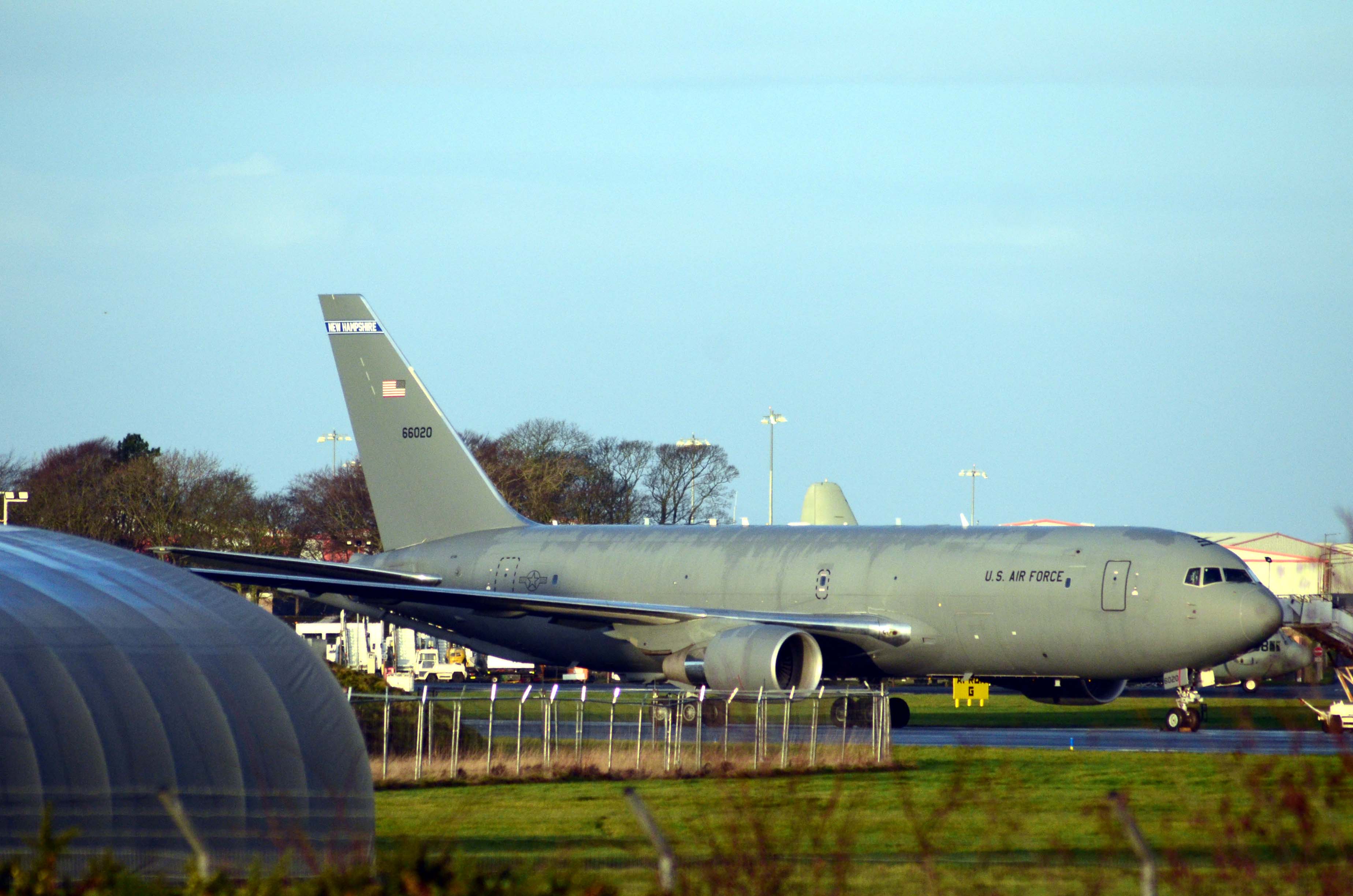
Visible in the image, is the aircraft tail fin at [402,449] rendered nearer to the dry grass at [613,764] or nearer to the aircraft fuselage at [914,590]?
the aircraft fuselage at [914,590]

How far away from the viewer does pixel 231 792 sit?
1379 centimetres

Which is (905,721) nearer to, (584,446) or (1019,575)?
(1019,575)

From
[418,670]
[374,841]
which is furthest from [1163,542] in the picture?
[418,670]

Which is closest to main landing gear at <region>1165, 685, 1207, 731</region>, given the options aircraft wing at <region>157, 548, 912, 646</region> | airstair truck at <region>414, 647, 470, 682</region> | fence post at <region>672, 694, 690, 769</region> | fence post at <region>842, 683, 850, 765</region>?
aircraft wing at <region>157, 548, 912, 646</region>

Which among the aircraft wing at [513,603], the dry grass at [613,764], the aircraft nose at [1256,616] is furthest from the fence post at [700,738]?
the aircraft nose at [1256,616]

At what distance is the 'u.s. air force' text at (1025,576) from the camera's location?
3253 centimetres

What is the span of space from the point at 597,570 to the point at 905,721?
8.28 meters

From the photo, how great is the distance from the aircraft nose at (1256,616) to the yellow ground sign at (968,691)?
781cm

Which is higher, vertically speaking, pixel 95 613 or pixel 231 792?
pixel 95 613

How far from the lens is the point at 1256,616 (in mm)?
30984

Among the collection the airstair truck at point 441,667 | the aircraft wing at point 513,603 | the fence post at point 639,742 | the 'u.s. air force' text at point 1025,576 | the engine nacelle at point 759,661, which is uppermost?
the 'u.s. air force' text at point 1025,576

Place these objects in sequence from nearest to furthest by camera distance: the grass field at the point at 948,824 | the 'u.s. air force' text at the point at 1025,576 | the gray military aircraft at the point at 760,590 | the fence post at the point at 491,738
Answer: the grass field at the point at 948,824 < the fence post at the point at 491,738 < the gray military aircraft at the point at 760,590 < the 'u.s. air force' text at the point at 1025,576

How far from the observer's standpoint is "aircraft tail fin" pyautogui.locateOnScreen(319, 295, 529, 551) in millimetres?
42531

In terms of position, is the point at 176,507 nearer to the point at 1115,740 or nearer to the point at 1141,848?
the point at 1115,740
